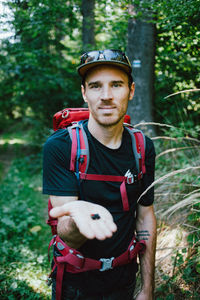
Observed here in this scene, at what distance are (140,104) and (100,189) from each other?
130 inches

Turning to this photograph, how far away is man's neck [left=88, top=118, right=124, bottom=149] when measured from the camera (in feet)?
5.95

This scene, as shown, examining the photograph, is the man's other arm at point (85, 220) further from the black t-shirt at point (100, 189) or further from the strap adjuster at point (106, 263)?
the strap adjuster at point (106, 263)

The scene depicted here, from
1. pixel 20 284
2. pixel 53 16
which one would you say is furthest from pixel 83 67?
pixel 53 16

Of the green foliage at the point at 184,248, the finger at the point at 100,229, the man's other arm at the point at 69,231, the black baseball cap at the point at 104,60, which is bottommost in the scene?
the green foliage at the point at 184,248

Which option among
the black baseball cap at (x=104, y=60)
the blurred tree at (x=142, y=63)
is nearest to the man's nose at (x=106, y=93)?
the black baseball cap at (x=104, y=60)

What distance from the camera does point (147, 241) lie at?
6.66 feet

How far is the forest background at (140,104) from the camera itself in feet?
8.57

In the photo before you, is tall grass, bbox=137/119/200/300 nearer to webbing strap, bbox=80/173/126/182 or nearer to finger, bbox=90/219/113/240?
webbing strap, bbox=80/173/126/182

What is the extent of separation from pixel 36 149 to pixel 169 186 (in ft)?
25.7

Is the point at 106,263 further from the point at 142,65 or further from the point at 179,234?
the point at 142,65

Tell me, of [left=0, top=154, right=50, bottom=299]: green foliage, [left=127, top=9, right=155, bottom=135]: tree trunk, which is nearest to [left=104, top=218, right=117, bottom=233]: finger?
[left=0, top=154, right=50, bottom=299]: green foliage

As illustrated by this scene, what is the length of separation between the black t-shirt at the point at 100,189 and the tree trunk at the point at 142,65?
2.86m

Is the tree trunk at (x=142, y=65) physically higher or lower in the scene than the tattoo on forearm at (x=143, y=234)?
higher

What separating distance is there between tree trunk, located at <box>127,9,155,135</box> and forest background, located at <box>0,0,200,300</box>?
2 centimetres
